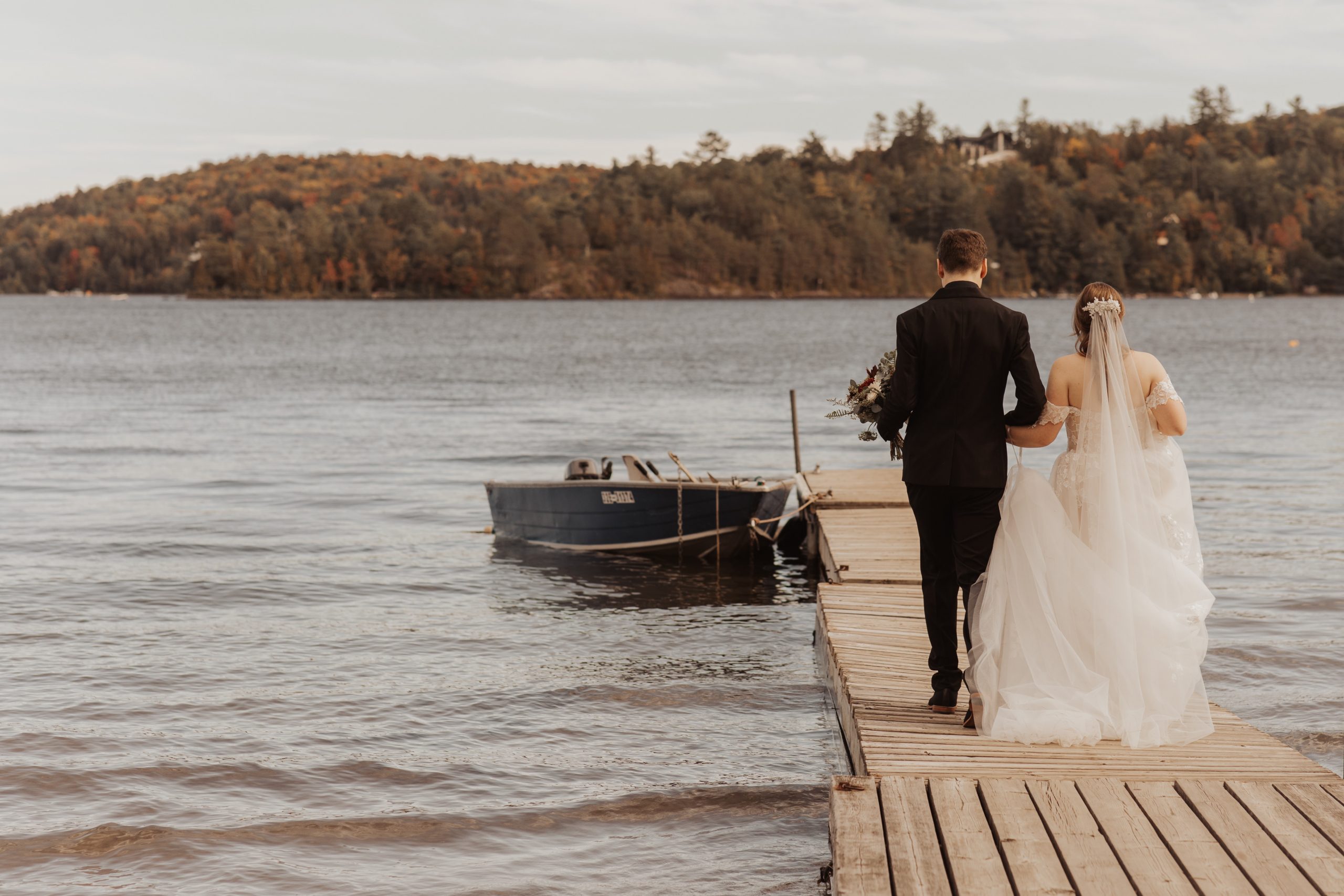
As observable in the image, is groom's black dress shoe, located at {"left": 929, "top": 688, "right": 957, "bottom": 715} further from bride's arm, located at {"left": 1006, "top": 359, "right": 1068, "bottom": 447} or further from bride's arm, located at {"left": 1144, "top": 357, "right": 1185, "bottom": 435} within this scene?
bride's arm, located at {"left": 1144, "top": 357, "right": 1185, "bottom": 435}

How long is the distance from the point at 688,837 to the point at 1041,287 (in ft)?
652

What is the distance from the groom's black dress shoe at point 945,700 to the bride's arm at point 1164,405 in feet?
5.19

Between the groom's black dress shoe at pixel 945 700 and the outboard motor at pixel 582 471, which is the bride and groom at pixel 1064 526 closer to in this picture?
the groom's black dress shoe at pixel 945 700

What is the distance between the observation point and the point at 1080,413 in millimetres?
5582

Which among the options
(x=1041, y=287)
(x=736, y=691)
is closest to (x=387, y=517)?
(x=736, y=691)

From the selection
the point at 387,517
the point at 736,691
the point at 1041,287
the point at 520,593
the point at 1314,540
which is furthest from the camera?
the point at 1041,287

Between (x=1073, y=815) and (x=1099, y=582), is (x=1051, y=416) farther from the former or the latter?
(x=1073, y=815)

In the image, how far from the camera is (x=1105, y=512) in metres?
5.52

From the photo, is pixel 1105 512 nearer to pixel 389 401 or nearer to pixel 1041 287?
pixel 389 401

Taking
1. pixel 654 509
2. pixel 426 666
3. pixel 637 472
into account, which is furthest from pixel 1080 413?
pixel 637 472

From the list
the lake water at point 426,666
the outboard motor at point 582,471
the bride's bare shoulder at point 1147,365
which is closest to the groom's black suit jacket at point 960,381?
the bride's bare shoulder at point 1147,365

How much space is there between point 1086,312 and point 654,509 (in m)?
9.46

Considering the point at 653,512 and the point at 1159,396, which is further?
the point at 653,512

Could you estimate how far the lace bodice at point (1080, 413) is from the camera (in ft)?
18.0
